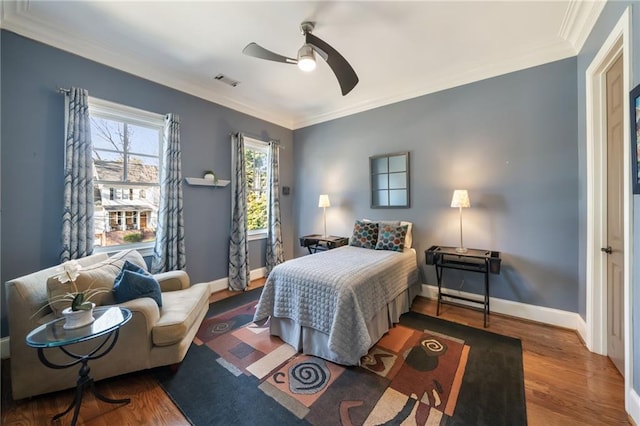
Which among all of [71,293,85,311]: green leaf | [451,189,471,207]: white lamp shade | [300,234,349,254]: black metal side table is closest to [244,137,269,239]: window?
[300,234,349,254]: black metal side table

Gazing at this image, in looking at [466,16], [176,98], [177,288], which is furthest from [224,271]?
[466,16]

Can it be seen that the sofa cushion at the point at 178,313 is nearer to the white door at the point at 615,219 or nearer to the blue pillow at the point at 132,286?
the blue pillow at the point at 132,286

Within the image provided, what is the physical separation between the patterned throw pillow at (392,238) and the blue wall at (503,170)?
0.39m

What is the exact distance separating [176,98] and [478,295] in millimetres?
4635

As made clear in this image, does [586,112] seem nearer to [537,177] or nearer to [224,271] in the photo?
[537,177]

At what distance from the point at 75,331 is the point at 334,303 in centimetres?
165

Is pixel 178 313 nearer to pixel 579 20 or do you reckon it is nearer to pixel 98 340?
pixel 98 340

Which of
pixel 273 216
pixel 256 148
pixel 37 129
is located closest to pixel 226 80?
pixel 256 148

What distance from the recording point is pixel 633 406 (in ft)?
4.76

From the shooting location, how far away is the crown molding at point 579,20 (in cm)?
196

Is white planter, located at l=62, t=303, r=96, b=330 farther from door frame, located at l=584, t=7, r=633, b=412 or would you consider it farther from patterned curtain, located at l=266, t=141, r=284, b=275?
door frame, located at l=584, t=7, r=633, b=412

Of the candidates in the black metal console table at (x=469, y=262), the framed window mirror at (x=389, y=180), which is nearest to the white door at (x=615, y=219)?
the black metal console table at (x=469, y=262)

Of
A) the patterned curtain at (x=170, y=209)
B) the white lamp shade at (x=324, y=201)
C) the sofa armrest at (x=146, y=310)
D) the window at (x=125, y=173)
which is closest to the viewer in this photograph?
the sofa armrest at (x=146, y=310)

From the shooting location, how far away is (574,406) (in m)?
1.58
